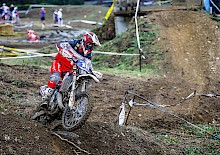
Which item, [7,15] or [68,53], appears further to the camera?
[7,15]

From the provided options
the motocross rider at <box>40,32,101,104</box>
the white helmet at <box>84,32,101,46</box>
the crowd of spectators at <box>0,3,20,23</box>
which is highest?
the white helmet at <box>84,32,101,46</box>

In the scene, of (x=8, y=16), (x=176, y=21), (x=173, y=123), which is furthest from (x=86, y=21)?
(x=173, y=123)

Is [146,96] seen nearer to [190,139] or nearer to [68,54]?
[190,139]

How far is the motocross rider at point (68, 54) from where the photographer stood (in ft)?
23.4

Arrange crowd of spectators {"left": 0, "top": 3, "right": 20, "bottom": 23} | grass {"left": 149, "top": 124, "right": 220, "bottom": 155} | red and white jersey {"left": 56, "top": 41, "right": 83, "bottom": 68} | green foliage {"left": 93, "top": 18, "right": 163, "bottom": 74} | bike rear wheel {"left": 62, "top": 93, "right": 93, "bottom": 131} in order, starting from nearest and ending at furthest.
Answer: bike rear wheel {"left": 62, "top": 93, "right": 93, "bottom": 131} < red and white jersey {"left": 56, "top": 41, "right": 83, "bottom": 68} < grass {"left": 149, "top": 124, "right": 220, "bottom": 155} < green foliage {"left": 93, "top": 18, "right": 163, "bottom": 74} < crowd of spectators {"left": 0, "top": 3, "right": 20, "bottom": 23}

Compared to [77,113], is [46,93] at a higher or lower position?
higher

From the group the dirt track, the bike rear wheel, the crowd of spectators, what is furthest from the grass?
the crowd of spectators

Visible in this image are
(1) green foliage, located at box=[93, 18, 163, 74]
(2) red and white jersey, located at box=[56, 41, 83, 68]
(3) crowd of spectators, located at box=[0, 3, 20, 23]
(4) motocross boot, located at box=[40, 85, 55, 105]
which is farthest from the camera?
(3) crowd of spectators, located at box=[0, 3, 20, 23]

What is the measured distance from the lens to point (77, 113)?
6.82 m

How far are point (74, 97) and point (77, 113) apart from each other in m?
0.24

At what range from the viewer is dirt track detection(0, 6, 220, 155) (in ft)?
21.9

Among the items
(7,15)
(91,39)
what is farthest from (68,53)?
(7,15)

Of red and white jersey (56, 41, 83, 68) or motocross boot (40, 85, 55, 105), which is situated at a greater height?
red and white jersey (56, 41, 83, 68)

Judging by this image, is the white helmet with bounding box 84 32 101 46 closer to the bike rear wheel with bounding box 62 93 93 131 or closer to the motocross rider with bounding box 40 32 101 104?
the motocross rider with bounding box 40 32 101 104
